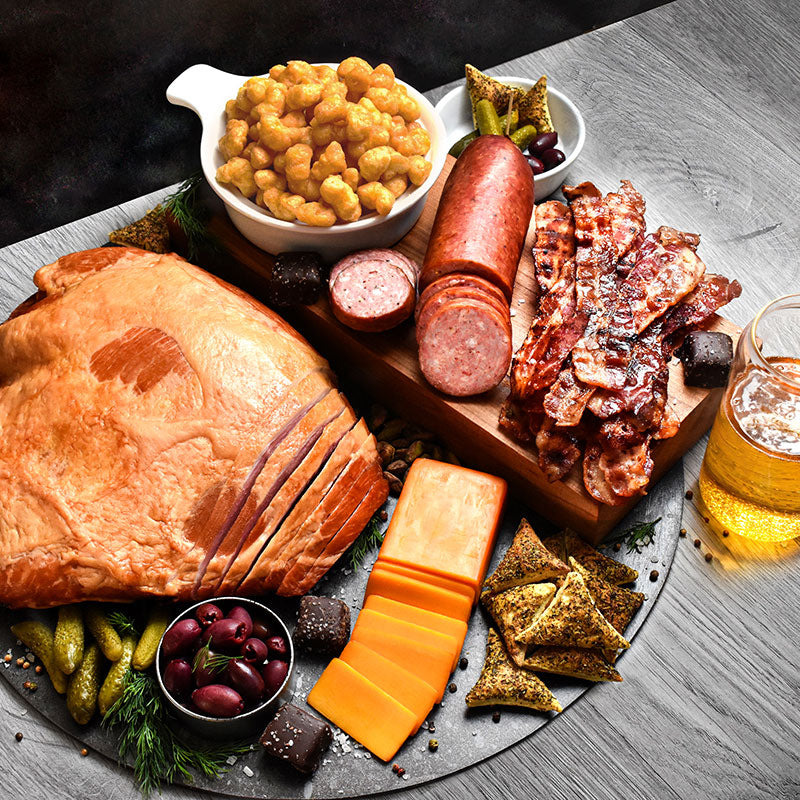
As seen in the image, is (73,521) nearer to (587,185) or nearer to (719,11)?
(587,185)

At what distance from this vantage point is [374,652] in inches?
122

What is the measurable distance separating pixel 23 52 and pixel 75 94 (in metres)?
0.27

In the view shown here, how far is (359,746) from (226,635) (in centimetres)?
56

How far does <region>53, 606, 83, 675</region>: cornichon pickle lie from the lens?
309 centimetres

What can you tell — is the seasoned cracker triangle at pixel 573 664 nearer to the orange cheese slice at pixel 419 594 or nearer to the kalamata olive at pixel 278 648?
the orange cheese slice at pixel 419 594

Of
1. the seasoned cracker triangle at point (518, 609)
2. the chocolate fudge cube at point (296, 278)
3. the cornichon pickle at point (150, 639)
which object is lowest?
the cornichon pickle at point (150, 639)

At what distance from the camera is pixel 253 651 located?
9.78 feet

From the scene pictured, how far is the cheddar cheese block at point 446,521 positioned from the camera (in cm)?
321

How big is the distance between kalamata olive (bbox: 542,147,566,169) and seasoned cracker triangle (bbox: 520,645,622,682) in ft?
7.18

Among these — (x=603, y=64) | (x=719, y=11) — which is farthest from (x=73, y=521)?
(x=719, y=11)

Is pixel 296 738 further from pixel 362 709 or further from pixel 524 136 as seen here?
pixel 524 136

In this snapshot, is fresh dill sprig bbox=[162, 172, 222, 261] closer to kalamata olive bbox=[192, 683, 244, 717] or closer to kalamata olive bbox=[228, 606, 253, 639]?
kalamata olive bbox=[228, 606, 253, 639]

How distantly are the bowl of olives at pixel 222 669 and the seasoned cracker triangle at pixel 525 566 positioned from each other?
73 centimetres

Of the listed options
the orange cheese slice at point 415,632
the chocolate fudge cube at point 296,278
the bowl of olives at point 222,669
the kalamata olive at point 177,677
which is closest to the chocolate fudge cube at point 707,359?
the orange cheese slice at point 415,632
